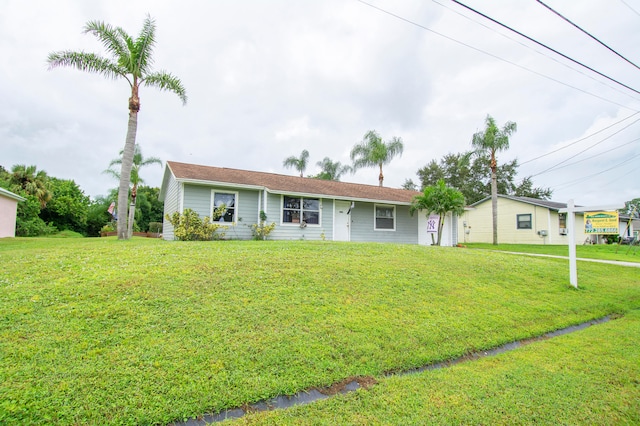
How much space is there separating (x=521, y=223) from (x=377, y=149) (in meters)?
12.8

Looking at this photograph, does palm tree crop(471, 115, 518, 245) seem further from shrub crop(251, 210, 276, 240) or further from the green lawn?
shrub crop(251, 210, 276, 240)

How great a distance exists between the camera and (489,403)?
8.59 feet

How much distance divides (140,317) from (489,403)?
3.94 meters

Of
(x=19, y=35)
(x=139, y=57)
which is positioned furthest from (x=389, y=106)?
(x=19, y=35)

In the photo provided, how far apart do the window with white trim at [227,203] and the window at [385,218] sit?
7.58 metres

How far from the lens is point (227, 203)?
44.1ft

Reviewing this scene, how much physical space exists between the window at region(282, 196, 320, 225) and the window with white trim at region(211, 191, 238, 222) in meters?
2.27

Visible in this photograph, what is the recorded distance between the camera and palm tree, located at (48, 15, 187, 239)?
35.9 feet

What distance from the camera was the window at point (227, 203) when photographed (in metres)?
13.2

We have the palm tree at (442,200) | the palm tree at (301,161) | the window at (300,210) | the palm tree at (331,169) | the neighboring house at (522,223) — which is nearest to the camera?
the window at (300,210)

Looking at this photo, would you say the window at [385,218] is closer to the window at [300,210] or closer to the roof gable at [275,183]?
the roof gable at [275,183]

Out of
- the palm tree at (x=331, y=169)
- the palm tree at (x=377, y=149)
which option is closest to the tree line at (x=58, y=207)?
the palm tree at (x=331, y=169)

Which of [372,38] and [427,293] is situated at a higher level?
[372,38]

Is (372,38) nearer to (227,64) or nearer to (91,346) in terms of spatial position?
(227,64)
